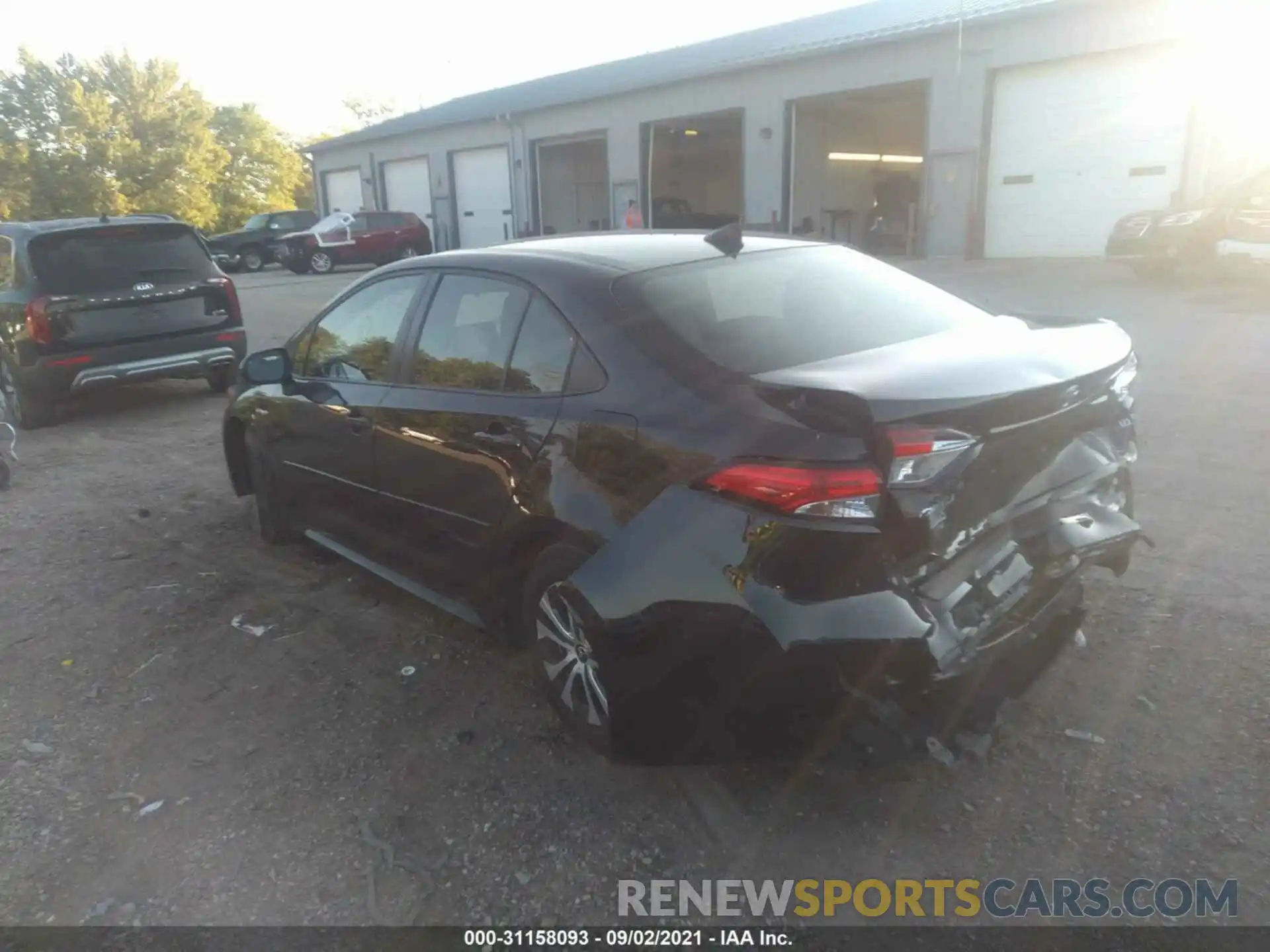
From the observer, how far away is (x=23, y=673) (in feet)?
12.6

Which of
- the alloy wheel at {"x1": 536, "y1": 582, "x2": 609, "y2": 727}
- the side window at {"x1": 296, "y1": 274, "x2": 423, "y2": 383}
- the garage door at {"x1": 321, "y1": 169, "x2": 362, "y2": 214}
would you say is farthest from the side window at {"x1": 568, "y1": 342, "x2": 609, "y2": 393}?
the garage door at {"x1": 321, "y1": 169, "x2": 362, "y2": 214}

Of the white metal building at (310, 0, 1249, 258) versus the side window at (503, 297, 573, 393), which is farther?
the white metal building at (310, 0, 1249, 258)

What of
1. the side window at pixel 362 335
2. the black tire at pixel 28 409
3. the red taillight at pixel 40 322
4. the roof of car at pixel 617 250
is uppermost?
the roof of car at pixel 617 250

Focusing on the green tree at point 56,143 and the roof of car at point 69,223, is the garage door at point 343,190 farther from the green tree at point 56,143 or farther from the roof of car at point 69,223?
the roof of car at point 69,223

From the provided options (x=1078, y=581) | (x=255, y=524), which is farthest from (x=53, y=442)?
(x=1078, y=581)

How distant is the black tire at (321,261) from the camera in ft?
86.7

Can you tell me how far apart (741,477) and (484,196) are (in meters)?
26.7

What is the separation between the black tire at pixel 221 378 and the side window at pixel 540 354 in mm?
6596

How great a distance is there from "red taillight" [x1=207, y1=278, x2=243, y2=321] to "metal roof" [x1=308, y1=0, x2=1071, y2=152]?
12.9 metres

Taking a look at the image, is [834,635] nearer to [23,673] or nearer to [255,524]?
[23,673]

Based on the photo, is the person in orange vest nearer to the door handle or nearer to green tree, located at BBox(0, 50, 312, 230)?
the door handle

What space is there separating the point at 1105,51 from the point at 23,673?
52.8 feet

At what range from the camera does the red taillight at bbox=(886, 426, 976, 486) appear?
93.6 inches

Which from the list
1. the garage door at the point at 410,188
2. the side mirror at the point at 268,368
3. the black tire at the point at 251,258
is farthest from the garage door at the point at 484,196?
the side mirror at the point at 268,368
